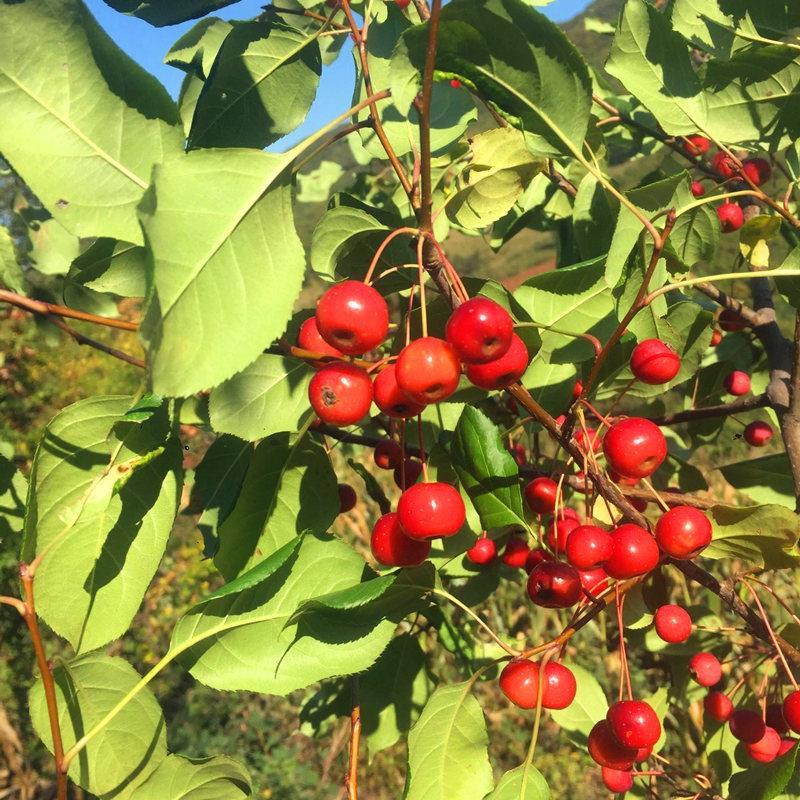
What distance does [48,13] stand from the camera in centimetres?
84

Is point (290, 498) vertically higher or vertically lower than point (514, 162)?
lower

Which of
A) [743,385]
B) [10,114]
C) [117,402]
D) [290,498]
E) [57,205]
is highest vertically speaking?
[10,114]

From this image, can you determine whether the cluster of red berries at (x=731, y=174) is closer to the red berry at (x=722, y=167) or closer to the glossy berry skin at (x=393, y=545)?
the red berry at (x=722, y=167)

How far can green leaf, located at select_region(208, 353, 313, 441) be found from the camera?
1.15 m

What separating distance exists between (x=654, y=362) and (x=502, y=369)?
0.44m

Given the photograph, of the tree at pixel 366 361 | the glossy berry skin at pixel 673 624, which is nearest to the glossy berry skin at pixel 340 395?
the tree at pixel 366 361

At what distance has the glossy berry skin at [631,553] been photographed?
3.71 ft

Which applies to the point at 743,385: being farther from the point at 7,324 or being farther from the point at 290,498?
the point at 7,324

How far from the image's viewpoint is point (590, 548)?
116 cm

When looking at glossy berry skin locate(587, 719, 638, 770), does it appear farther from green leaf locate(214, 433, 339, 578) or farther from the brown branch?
the brown branch

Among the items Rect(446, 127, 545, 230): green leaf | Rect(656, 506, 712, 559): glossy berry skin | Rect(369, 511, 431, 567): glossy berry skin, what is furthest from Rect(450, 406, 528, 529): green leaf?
Rect(446, 127, 545, 230): green leaf

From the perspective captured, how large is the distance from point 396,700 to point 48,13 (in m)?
1.52

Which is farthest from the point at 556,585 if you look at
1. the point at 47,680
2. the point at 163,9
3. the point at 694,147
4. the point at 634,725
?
the point at 694,147

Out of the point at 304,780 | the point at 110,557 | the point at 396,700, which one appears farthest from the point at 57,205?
the point at 304,780
